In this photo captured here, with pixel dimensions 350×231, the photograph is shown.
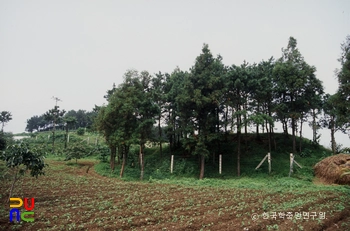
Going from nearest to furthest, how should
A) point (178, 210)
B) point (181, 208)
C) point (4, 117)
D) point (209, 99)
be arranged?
point (178, 210) < point (181, 208) < point (209, 99) < point (4, 117)

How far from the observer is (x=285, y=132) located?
33.9m

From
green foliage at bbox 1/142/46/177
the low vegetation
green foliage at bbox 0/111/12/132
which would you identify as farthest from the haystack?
green foliage at bbox 0/111/12/132

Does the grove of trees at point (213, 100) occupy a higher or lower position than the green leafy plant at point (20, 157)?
higher

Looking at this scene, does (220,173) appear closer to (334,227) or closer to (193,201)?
(193,201)

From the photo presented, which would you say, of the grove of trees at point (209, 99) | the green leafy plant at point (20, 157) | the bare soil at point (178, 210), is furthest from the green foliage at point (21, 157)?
the grove of trees at point (209, 99)

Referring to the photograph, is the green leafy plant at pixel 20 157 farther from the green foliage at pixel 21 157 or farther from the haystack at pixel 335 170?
the haystack at pixel 335 170

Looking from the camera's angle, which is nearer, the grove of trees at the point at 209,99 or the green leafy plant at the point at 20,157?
the green leafy plant at the point at 20,157

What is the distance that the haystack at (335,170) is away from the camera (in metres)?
18.5

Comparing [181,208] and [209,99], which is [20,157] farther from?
[209,99]

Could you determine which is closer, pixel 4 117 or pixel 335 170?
pixel 335 170

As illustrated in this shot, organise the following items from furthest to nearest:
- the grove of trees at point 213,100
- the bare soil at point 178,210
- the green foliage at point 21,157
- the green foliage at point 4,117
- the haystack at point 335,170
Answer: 1. the green foliage at point 4,117
2. the grove of trees at point 213,100
3. the haystack at point 335,170
4. the green foliage at point 21,157
5. the bare soil at point 178,210

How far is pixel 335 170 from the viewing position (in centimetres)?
1950

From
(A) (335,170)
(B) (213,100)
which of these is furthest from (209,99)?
(A) (335,170)

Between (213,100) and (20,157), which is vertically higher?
(213,100)
